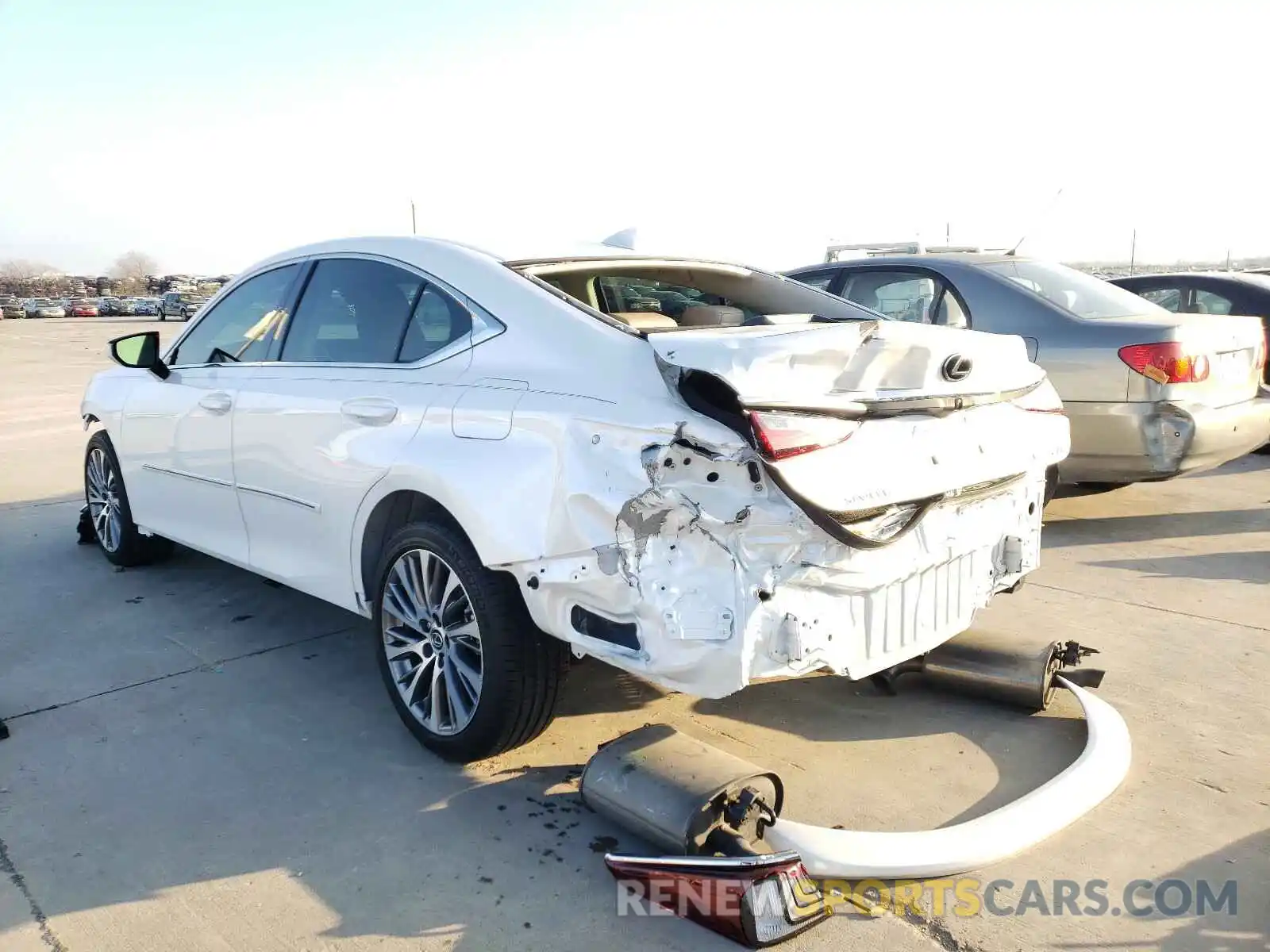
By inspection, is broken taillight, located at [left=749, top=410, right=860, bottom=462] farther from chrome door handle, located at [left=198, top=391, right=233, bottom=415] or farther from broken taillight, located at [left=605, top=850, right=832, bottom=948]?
chrome door handle, located at [left=198, top=391, right=233, bottom=415]

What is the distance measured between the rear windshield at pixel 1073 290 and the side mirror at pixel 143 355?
4.86 metres

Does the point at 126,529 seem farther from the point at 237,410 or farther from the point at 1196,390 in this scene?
the point at 1196,390

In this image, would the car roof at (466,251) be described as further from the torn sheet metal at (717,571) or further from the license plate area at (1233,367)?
the license plate area at (1233,367)

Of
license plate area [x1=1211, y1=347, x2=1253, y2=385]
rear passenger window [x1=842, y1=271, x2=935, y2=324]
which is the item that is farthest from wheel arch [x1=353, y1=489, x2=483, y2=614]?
license plate area [x1=1211, y1=347, x2=1253, y2=385]

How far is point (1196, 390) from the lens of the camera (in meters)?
5.71

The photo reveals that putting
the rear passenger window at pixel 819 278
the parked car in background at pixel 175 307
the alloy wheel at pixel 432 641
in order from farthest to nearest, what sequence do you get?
the parked car in background at pixel 175 307 → the rear passenger window at pixel 819 278 → the alloy wheel at pixel 432 641

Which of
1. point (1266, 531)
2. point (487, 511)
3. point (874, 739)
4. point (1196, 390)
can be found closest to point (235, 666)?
point (487, 511)

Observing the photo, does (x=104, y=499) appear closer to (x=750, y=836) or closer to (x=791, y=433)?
A: (x=750, y=836)

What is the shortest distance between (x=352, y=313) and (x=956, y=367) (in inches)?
88.0

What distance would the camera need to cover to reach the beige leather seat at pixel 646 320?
3.49 metres

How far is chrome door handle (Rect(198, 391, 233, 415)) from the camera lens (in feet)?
14.4

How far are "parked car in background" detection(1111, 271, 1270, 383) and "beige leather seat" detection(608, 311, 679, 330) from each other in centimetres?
614

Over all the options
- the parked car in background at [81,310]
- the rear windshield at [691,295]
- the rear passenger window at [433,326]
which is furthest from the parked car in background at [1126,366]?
the parked car in background at [81,310]

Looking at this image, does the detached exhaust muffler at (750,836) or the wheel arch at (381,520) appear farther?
the wheel arch at (381,520)
